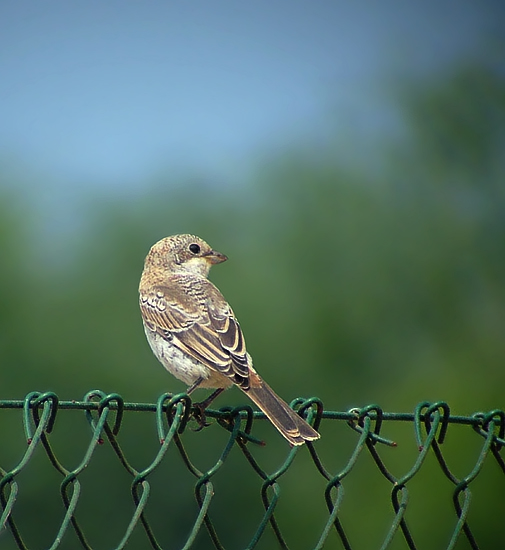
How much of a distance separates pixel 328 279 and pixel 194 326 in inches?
1679

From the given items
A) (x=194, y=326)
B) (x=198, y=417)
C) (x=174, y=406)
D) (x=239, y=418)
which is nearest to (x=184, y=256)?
(x=194, y=326)

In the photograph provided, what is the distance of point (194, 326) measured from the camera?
560 centimetres

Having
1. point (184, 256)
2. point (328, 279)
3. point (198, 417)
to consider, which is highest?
point (328, 279)

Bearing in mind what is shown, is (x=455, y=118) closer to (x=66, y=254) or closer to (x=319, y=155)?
(x=319, y=155)

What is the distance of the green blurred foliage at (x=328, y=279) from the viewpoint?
123ft

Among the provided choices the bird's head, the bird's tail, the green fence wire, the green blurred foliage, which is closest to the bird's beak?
the bird's head

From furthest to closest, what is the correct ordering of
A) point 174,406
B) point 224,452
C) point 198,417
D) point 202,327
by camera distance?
point 202,327 < point 198,417 < point 174,406 < point 224,452

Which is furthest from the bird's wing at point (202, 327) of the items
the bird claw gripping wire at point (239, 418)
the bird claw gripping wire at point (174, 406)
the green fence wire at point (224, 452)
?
the bird claw gripping wire at point (174, 406)

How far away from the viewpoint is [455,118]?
4319 cm

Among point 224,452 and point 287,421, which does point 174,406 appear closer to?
point 224,452

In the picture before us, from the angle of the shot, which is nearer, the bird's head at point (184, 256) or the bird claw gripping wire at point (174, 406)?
the bird claw gripping wire at point (174, 406)

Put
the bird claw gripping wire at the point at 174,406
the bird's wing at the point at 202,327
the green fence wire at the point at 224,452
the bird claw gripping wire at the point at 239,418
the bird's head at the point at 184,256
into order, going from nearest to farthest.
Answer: the green fence wire at the point at 224,452, the bird claw gripping wire at the point at 174,406, the bird claw gripping wire at the point at 239,418, the bird's wing at the point at 202,327, the bird's head at the point at 184,256

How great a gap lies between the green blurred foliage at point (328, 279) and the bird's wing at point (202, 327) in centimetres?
2590

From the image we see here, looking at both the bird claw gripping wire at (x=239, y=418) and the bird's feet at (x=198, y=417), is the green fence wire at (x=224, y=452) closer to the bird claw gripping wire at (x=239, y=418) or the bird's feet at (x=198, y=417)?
the bird claw gripping wire at (x=239, y=418)
